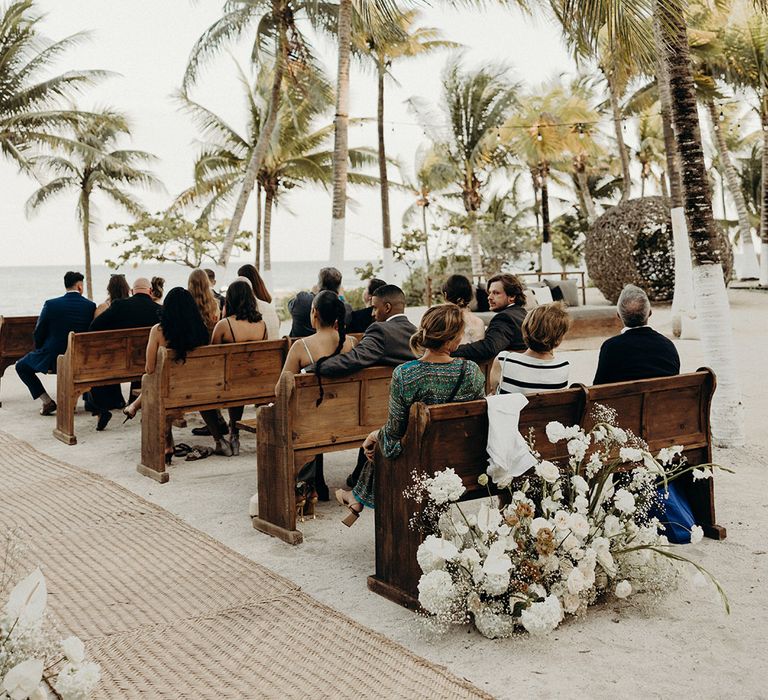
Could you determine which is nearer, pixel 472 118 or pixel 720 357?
pixel 720 357

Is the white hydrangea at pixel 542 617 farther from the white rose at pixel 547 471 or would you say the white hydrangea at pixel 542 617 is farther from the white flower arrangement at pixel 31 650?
the white flower arrangement at pixel 31 650

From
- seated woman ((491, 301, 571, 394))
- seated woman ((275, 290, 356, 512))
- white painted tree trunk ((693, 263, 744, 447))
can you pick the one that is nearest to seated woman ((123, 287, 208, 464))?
seated woman ((275, 290, 356, 512))

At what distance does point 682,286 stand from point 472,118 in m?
15.3

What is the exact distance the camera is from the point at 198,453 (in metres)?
7.96

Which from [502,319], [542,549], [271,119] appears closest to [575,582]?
[542,549]

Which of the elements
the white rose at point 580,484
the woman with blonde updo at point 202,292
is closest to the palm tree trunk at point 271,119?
the woman with blonde updo at point 202,292

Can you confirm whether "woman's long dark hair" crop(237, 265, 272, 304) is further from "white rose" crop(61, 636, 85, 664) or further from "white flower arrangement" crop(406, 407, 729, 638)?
"white rose" crop(61, 636, 85, 664)

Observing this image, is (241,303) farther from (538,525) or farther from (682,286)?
(682,286)

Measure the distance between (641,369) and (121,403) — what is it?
273 inches

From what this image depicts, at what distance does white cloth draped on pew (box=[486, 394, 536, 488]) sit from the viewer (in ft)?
14.4

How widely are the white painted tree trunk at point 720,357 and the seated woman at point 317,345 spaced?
11.0 feet

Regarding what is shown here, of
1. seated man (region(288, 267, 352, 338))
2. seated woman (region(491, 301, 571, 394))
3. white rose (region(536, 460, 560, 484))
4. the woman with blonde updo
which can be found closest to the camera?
white rose (region(536, 460, 560, 484))

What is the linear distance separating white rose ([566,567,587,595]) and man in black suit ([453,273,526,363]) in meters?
2.91

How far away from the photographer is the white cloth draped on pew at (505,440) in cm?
439
